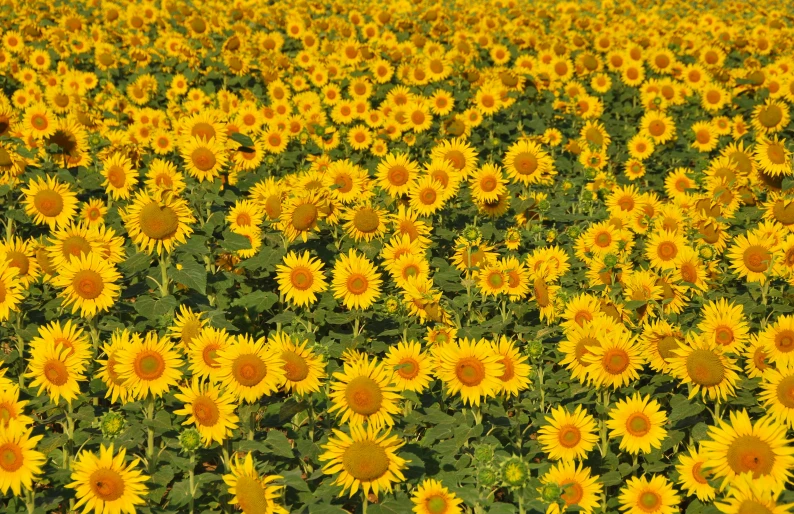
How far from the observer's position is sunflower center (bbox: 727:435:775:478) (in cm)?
381

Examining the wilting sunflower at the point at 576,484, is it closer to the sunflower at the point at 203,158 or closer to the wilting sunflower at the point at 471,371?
the wilting sunflower at the point at 471,371

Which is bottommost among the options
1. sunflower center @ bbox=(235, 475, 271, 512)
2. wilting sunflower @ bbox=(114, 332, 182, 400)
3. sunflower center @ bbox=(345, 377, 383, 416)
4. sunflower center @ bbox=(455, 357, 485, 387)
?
sunflower center @ bbox=(235, 475, 271, 512)

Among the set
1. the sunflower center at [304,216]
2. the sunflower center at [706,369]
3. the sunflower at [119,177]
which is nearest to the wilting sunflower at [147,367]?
the sunflower center at [304,216]

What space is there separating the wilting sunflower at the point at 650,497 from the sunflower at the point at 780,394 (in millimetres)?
837

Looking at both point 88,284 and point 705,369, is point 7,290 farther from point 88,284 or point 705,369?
point 705,369

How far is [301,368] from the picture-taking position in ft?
14.3

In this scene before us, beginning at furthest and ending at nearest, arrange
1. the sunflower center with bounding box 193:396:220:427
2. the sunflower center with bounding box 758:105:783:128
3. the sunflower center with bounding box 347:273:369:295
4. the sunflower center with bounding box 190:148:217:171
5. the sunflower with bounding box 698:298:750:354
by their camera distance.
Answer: the sunflower center with bounding box 758:105:783:128 < the sunflower center with bounding box 190:148:217:171 < the sunflower center with bounding box 347:273:369:295 < the sunflower with bounding box 698:298:750:354 < the sunflower center with bounding box 193:396:220:427

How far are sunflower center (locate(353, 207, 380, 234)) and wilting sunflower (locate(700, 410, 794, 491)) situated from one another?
3.78 m

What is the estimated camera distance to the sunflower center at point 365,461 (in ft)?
12.5

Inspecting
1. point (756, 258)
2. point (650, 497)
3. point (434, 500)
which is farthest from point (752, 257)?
point (434, 500)

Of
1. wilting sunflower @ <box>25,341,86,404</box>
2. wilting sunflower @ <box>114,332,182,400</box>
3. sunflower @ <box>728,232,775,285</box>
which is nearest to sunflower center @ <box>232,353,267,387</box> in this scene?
wilting sunflower @ <box>114,332,182,400</box>

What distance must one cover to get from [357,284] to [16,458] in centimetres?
298

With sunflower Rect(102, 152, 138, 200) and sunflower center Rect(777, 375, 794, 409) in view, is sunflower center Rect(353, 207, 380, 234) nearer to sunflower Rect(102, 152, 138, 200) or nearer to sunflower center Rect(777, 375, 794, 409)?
sunflower Rect(102, 152, 138, 200)

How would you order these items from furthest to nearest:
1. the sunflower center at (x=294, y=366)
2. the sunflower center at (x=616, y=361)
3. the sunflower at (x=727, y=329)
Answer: the sunflower center at (x=616, y=361) → the sunflower at (x=727, y=329) → the sunflower center at (x=294, y=366)
